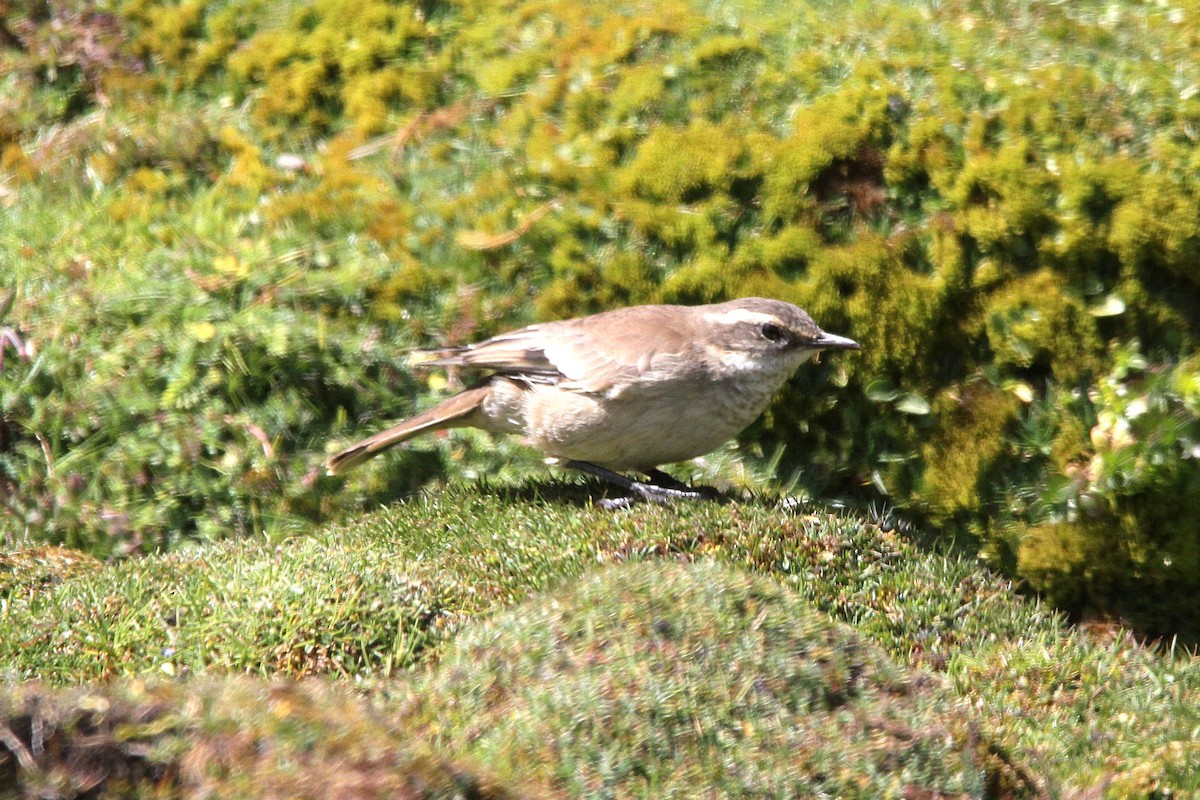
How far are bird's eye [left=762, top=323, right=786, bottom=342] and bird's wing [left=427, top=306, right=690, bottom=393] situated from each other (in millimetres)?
422

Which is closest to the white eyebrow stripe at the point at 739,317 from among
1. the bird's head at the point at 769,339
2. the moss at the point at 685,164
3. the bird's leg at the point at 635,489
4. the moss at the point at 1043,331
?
the bird's head at the point at 769,339

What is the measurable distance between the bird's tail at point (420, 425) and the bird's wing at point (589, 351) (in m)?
0.21

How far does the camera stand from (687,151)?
8.15m

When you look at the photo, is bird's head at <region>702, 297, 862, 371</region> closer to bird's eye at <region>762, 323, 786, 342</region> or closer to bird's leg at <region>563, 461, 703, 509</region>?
bird's eye at <region>762, 323, 786, 342</region>

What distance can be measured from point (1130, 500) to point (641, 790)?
3.63 m

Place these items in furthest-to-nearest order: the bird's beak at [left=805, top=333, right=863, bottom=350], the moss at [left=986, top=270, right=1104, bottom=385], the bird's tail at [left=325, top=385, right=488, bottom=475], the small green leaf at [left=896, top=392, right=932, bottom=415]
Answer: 1. the bird's tail at [left=325, top=385, right=488, bottom=475]
2. the small green leaf at [left=896, top=392, right=932, bottom=415]
3. the moss at [left=986, top=270, right=1104, bottom=385]
4. the bird's beak at [left=805, top=333, right=863, bottom=350]

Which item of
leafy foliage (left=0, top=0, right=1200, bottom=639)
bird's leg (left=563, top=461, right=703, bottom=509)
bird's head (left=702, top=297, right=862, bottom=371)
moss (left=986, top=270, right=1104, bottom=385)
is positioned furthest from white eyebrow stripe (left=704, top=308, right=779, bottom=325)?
moss (left=986, top=270, right=1104, bottom=385)

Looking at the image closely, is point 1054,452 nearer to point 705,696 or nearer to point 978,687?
point 978,687

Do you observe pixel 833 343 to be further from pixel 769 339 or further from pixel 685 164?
pixel 685 164

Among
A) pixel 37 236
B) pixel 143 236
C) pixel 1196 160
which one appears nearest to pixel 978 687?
pixel 1196 160

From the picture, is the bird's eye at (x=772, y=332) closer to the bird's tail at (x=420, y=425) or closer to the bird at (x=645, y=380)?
the bird at (x=645, y=380)

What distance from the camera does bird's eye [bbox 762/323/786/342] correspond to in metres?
7.07

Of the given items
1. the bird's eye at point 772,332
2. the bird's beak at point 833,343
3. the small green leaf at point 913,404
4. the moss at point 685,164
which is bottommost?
the small green leaf at point 913,404

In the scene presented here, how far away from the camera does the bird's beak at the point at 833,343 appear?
23.0ft
